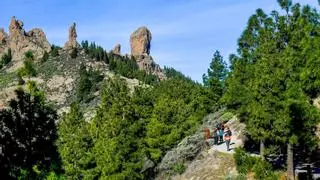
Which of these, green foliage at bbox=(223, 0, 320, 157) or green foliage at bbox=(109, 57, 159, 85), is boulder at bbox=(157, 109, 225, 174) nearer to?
green foliage at bbox=(223, 0, 320, 157)

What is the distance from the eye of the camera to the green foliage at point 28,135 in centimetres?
2322

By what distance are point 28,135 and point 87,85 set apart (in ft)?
470

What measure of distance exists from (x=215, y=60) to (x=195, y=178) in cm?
5124

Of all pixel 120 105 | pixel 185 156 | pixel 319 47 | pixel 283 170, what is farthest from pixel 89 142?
pixel 319 47

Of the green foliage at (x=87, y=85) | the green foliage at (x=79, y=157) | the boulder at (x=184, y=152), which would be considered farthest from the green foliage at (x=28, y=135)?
the green foliage at (x=87, y=85)

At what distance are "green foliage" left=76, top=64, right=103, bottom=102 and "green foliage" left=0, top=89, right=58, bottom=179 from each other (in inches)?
5341

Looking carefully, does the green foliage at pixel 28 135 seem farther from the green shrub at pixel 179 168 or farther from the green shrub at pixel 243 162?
the green shrub at pixel 179 168

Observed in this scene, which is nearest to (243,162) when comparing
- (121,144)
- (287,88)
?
(287,88)

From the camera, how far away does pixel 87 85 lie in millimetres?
167750

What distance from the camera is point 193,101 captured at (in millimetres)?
75250

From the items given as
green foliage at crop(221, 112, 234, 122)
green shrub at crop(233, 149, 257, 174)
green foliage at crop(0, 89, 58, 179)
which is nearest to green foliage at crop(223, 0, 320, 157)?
green shrub at crop(233, 149, 257, 174)

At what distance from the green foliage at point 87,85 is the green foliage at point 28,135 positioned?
13567 centimetres

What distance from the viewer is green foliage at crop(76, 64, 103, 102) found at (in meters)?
164

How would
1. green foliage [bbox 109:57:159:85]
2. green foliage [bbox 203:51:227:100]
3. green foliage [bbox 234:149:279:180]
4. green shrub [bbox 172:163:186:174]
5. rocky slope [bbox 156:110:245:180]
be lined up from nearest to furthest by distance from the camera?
green foliage [bbox 234:149:279:180], rocky slope [bbox 156:110:245:180], green shrub [bbox 172:163:186:174], green foliage [bbox 203:51:227:100], green foliage [bbox 109:57:159:85]
